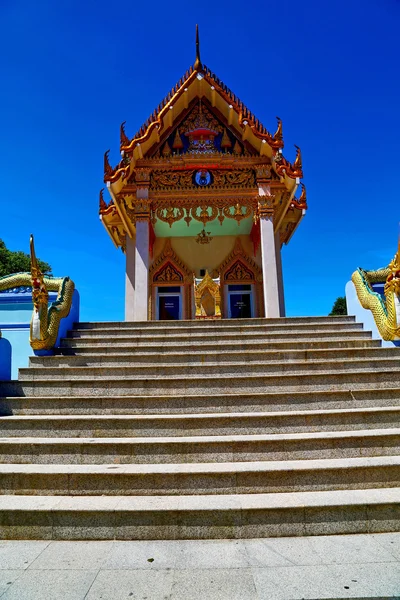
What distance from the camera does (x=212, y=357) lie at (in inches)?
229

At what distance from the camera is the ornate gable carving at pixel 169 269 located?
13109mm

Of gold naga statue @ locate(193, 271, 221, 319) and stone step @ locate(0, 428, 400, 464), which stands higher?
gold naga statue @ locate(193, 271, 221, 319)

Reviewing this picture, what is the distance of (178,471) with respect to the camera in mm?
3520

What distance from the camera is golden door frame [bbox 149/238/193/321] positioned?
12.9 metres

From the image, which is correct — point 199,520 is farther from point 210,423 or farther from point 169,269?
point 169,269

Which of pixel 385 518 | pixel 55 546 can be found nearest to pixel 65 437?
pixel 55 546

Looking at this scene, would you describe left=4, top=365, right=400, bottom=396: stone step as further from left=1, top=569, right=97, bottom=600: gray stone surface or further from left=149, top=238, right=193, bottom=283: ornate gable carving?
left=149, top=238, right=193, bottom=283: ornate gable carving

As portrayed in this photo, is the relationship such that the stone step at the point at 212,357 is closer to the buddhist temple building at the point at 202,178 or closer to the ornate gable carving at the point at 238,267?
the buddhist temple building at the point at 202,178

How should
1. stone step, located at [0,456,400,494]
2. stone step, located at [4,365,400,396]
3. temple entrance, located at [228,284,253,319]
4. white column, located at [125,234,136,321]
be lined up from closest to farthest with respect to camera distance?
stone step, located at [0,456,400,494] → stone step, located at [4,365,400,396] → white column, located at [125,234,136,321] → temple entrance, located at [228,284,253,319]

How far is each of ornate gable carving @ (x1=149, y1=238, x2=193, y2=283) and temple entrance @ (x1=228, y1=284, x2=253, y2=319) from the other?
1524 millimetres

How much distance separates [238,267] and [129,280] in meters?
3.73

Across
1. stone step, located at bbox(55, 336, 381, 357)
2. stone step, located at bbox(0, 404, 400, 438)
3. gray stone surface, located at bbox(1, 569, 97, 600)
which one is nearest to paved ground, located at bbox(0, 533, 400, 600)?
gray stone surface, located at bbox(1, 569, 97, 600)

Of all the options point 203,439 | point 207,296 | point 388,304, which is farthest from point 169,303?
point 203,439

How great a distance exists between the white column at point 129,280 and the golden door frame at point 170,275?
926mm
